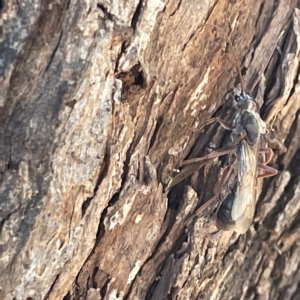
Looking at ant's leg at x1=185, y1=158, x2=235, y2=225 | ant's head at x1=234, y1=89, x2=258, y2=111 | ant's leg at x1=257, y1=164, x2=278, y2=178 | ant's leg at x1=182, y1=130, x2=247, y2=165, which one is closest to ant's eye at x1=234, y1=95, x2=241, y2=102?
ant's head at x1=234, y1=89, x2=258, y2=111

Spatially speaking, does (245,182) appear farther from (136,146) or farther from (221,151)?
(136,146)

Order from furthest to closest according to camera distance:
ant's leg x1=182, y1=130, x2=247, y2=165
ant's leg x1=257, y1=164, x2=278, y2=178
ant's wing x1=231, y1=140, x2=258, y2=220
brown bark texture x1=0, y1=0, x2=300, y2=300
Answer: ant's leg x1=257, y1=164, x2=278, y2=178 → ant's wing x1=231, y1=140, x2=258, y2=220 → ant's leg x1=182, y1=130, x2=247, y2=165 → brown bark texture x1=0, y1=0, x2=300, y2=300

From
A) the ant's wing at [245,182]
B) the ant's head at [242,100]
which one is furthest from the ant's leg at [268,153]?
the ant's head at [242,100]

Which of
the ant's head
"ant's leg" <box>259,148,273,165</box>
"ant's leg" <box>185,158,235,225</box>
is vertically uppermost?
the ant's head

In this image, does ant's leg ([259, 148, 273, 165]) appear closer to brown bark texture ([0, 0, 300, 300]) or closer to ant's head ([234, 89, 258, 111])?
brown bark texture ([0, 0, 300, 300])

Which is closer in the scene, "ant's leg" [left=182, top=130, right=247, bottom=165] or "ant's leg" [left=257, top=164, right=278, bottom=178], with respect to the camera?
"ant's leg" [left=182, top=130, right=247, bottom=165]

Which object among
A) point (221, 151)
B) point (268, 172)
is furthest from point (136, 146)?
point (268, 172)
